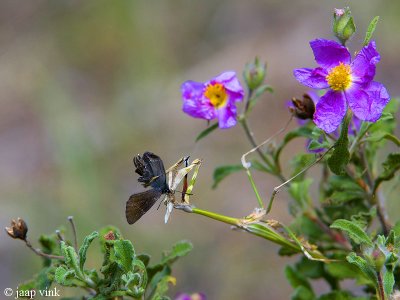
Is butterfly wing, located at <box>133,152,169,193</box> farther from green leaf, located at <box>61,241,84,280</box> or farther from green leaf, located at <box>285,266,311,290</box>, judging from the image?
green leaf, located at <box>285,266,311,290</box>

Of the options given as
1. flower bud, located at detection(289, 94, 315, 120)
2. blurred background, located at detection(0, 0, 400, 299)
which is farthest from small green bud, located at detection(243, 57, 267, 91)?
blurred background, located at detection(0, 0, 400, 299)

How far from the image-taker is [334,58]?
5.40 ft

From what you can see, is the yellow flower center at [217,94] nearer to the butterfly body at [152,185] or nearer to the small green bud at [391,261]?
the butterfly body at [152,185]

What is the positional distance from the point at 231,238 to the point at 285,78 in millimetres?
2145

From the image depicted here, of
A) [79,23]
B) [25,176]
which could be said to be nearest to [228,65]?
[79,23]

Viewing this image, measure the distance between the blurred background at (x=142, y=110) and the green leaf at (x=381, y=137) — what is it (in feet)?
9.58

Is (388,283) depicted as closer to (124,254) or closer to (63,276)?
(124,254)

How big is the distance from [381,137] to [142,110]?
5.76 metres

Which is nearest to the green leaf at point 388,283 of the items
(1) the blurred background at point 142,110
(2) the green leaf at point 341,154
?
(2) the green leaf at point 341,154

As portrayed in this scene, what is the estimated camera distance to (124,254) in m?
1.49

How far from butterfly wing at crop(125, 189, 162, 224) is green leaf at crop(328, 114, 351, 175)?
0.42m

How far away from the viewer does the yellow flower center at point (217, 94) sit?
1924 mm

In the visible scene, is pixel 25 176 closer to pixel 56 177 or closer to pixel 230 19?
pixel 56 177

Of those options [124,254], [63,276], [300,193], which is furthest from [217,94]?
[63,276]
